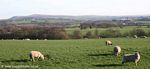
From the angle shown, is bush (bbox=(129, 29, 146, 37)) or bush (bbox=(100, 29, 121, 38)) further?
bush (bbox=(100, 29, 121, 38))

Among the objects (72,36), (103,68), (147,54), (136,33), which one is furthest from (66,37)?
(103,68)

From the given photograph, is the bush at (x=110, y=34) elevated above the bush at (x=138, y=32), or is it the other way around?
the bush at (x=138, y=32)

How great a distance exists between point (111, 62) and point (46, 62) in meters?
6.08

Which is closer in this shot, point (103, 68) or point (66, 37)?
point (103, 68)

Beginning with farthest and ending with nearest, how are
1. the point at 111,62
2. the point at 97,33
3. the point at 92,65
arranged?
1. the point at 97,33
2. the point at 111,62
3. the point at 92,65

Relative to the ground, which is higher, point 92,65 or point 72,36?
point 92,65

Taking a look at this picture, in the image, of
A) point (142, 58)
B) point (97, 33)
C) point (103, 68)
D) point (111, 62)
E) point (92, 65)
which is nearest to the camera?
point (103, 68)

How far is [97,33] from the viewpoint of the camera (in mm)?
103125

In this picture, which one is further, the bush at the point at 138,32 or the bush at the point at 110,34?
the bush at the point at 110,34

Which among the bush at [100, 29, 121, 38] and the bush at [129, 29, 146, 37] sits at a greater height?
the bush at [129, 29, 146, 37]

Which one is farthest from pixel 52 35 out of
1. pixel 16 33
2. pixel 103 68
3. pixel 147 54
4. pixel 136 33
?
pixel 103 68

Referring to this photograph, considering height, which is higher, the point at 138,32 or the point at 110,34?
the point at 138,32

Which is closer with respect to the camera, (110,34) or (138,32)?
(138,32)

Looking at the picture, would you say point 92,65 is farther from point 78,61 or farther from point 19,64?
point 19,64
